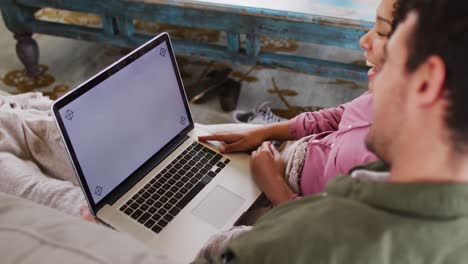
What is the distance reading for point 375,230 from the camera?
0.51 m

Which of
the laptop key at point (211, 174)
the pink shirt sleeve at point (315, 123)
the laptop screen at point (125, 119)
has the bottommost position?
the laptop key at point (211, 174)

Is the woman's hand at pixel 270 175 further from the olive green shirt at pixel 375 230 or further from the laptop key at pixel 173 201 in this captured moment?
the olive green shirt at pixel 375 230

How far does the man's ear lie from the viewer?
49 cm

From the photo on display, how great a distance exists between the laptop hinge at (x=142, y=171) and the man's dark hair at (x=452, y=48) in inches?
25.0

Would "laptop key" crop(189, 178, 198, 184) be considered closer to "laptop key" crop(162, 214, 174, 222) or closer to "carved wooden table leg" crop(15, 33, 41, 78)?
"laptop key" crop(162, 214, 174, 222)

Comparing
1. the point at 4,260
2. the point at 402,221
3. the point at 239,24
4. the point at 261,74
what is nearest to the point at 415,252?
the point at 402,221

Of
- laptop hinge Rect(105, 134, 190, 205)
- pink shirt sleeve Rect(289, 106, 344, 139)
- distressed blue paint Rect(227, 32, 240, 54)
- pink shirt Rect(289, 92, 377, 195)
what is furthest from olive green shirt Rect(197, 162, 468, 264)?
distressed blue paint Rect(227, 32, 240, 54)

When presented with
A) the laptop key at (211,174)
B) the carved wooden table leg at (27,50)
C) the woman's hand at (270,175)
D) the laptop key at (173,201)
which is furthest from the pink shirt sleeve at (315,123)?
the carved wooden table leg at (27,50)

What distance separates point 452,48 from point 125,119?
25.1 inches

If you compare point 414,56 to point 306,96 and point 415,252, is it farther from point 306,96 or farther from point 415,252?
point 306,96

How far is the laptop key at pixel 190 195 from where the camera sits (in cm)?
92

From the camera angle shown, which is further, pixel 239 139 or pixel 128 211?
pixel 239 139

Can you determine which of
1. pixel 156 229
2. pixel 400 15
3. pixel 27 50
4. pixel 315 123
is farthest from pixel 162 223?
pixel 27 50

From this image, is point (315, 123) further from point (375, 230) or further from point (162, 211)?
point (375, 230)
